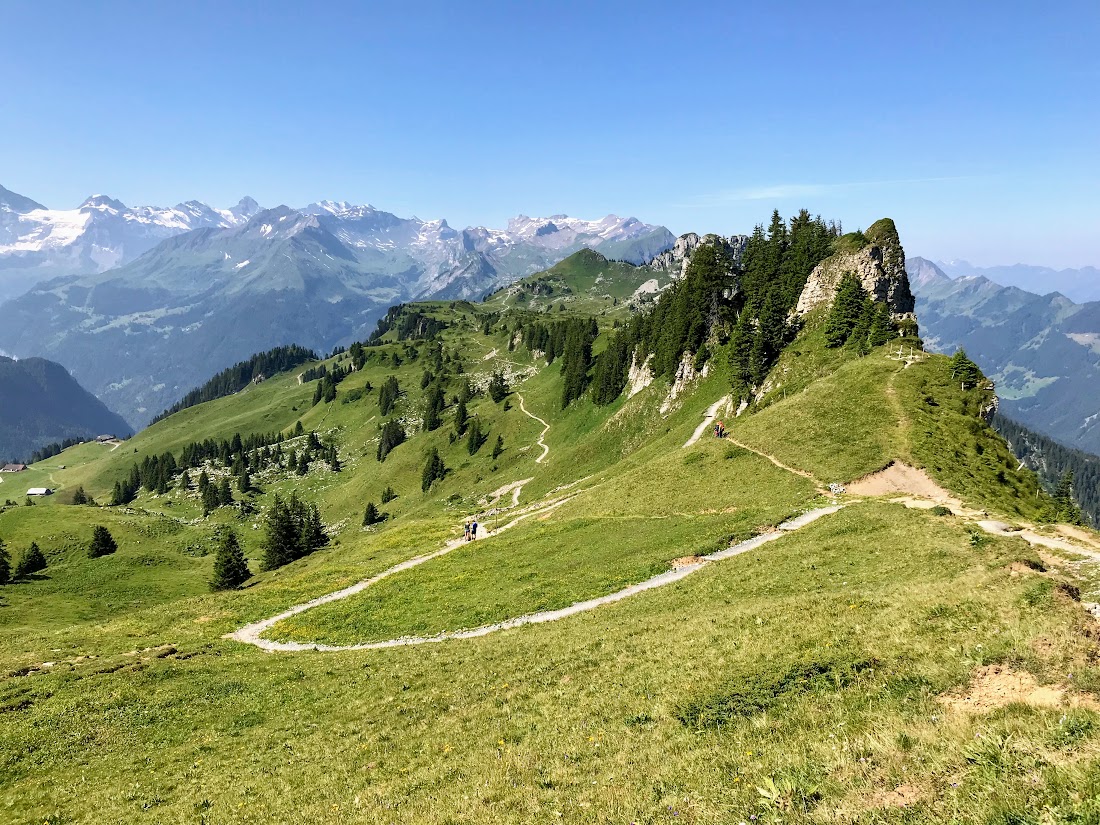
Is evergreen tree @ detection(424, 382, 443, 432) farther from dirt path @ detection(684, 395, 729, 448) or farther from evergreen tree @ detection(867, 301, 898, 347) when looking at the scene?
evergreen tree @ detection(867, 301, 898, 347)

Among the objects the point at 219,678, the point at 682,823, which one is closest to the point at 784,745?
the point at 682,823

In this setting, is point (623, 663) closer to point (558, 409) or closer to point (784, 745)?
point (784, 745)

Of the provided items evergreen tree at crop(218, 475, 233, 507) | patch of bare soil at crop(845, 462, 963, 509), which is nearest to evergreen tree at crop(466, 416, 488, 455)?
evergreen tree at crop(218, 475, 233, 507)

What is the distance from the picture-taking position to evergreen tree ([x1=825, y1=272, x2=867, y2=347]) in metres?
73.6

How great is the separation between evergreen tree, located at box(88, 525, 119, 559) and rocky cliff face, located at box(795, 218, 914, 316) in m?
115

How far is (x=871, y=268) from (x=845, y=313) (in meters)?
9.44

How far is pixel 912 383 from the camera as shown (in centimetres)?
5494

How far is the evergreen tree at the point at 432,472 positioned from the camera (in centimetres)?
13088

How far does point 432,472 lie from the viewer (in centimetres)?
13238

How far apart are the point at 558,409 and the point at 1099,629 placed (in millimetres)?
125003

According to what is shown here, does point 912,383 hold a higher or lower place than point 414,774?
higher

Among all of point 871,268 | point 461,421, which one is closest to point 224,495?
point 461,421

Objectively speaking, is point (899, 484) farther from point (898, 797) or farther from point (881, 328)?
point (898, 797)

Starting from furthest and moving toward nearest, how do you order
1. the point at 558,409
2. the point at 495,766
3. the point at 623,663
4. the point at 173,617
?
the point at 558,409
the point at 173,617
the point at 623,663
the point at 495,766
